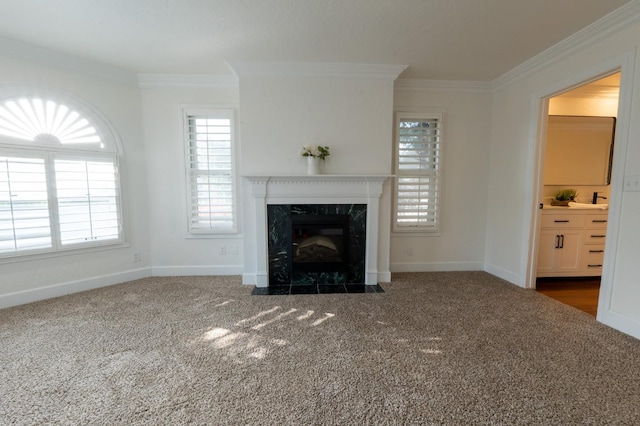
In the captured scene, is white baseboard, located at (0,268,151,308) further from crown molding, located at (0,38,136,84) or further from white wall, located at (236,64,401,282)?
crown molding, located at (0,38,136,84)

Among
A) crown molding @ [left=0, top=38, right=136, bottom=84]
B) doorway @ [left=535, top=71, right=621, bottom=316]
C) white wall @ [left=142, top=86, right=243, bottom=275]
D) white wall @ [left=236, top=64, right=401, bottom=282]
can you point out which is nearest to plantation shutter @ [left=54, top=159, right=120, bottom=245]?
white wall @ [left=142, top=86, right=243, bottom=275]

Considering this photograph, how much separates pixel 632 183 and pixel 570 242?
1.67m

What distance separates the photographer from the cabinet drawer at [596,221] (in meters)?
3.62

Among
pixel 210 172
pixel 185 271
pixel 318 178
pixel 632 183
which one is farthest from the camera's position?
pixel 185 271

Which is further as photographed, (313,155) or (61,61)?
(313,155)

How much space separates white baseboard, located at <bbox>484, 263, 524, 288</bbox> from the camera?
11.5 feet

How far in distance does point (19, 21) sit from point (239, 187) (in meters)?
2.42

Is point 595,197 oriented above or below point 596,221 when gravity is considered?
above

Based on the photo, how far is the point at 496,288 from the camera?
3385 mm

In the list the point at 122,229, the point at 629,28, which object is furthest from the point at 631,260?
the point at 122,229

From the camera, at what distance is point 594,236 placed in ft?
12.1

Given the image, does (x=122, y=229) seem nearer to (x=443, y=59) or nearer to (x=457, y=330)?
(x=457, y=330)

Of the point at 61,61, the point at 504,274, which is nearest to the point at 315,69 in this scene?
the point at 61,61

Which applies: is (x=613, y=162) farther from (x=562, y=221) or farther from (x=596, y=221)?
(x=596, y=221)
